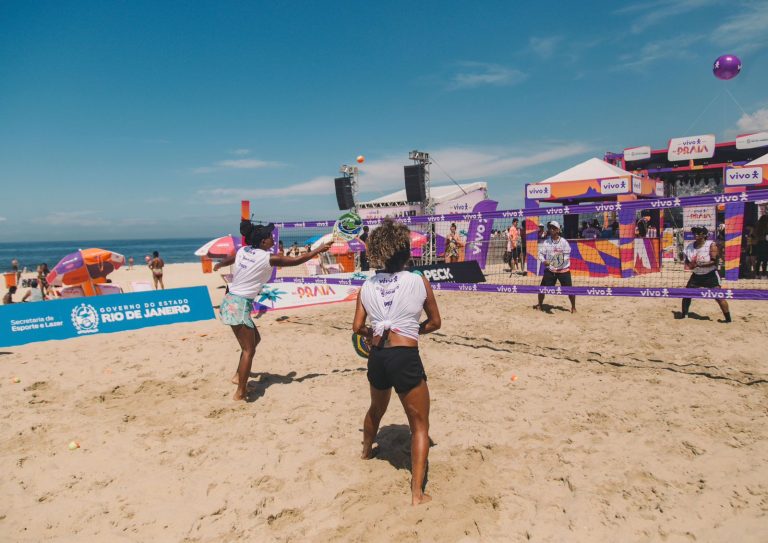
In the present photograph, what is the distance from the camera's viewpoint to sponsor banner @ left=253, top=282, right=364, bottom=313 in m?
10.2

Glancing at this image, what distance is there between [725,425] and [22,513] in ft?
18.4

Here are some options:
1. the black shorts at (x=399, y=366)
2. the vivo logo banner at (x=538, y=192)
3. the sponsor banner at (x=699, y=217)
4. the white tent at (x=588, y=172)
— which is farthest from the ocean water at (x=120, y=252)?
the sponsor banner at (x=699, y=217)

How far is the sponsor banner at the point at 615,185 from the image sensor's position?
14.4 meters

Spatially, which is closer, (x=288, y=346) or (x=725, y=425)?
(x=725, y=425)

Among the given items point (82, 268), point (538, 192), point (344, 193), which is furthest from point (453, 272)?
point (344, 193)

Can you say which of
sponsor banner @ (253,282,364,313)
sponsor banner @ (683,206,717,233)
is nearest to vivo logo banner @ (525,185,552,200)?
sponsor banner @ (253,282,364,313)

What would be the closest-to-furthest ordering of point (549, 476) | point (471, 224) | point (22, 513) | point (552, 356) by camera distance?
point (22, 513)
point (549, 476)
point (552, 356)
point (471, 224)

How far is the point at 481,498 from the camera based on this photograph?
3.15 m

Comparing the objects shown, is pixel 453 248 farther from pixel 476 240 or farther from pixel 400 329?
pixel 400 329

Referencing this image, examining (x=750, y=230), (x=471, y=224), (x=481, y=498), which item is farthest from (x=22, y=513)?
(x=750, y=230)

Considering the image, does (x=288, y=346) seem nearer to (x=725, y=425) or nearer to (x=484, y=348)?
(x=484, y=348)

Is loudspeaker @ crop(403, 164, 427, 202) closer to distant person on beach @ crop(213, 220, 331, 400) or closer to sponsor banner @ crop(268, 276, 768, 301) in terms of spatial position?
sponsor banner @ crop(268, 276, 768, 301)

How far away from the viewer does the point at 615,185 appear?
14508 millimetres

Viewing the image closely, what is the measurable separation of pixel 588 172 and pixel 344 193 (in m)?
12.0
